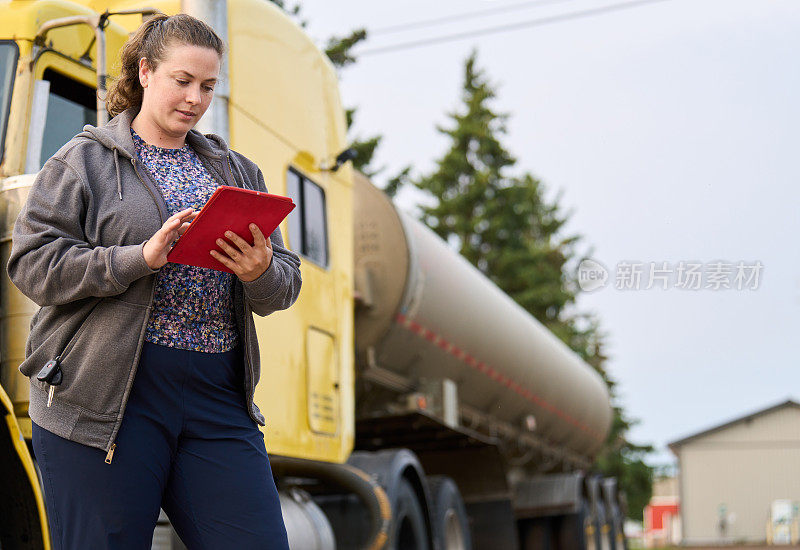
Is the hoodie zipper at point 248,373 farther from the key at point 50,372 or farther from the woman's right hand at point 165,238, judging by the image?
the key at point 50,372

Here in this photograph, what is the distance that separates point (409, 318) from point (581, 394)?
254 inches

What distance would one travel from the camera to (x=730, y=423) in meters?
43.7

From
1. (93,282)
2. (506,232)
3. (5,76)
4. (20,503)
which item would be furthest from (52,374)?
(506,232)

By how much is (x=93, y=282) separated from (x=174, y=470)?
1.52 feet

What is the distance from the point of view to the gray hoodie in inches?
98.0

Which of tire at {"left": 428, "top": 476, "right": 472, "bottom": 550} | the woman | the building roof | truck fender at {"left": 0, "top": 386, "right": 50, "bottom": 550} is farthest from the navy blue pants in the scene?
the building roof

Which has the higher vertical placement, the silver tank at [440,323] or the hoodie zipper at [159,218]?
the silver tank at [440,323]

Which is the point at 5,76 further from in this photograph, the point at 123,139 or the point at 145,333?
the point at 145,333

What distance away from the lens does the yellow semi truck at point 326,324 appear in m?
4.25

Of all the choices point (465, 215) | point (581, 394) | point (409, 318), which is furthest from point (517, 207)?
point (409, 318)

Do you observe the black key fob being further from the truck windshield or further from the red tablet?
the truck windshield

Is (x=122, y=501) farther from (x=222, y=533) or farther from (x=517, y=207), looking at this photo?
(x=517, y=207)

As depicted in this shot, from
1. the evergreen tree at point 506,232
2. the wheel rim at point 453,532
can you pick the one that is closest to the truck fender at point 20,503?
the wheel rim at point 453,532

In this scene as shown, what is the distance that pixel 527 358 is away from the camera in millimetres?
11281
